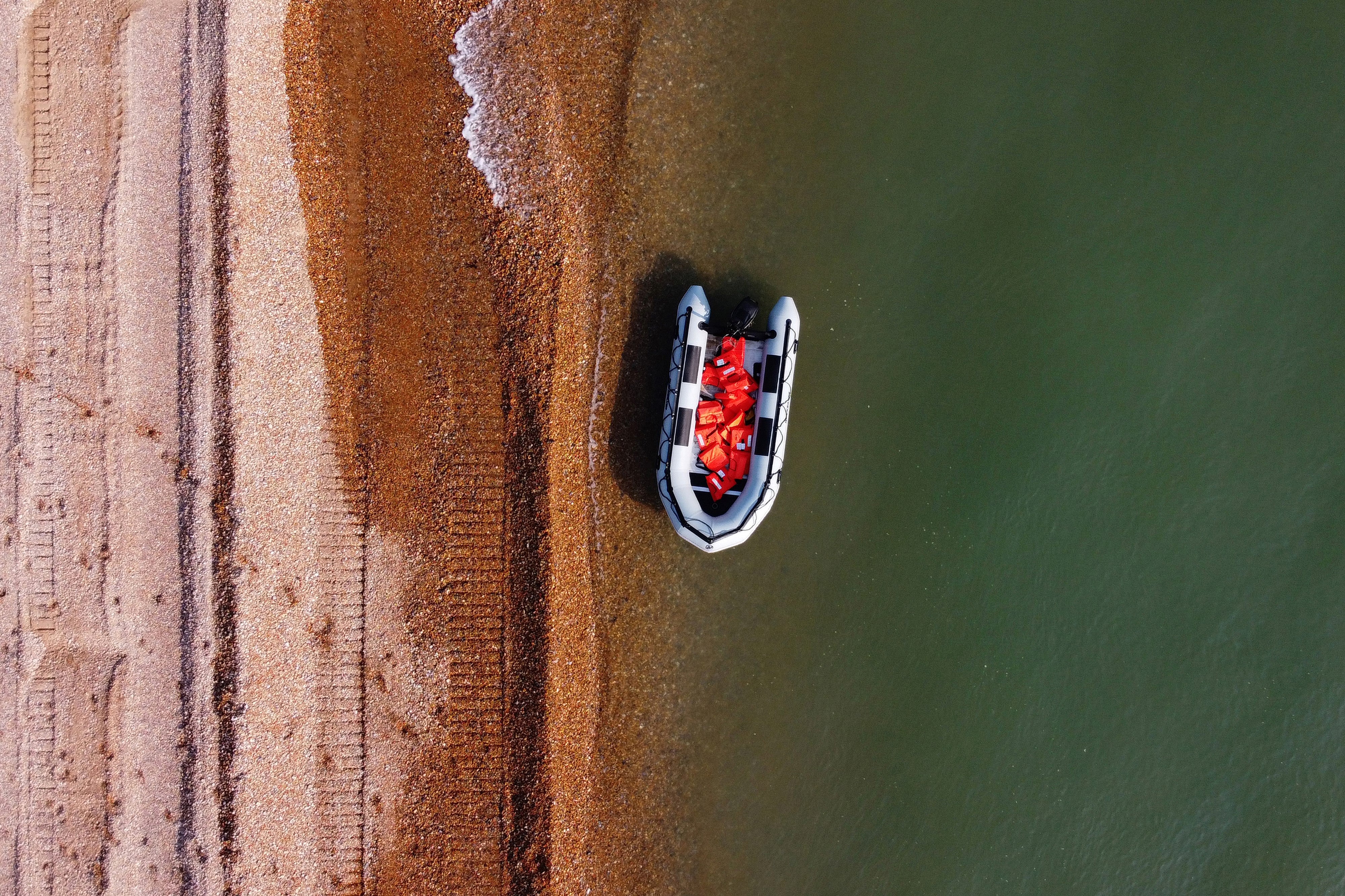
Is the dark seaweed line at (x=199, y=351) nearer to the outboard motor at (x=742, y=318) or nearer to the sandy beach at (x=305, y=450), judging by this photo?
the sandy beach at (x=305, y=450)

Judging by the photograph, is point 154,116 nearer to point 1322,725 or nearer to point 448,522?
point 448,522

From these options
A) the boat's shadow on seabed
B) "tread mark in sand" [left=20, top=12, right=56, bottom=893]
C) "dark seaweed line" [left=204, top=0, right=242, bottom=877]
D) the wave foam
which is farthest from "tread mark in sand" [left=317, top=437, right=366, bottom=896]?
the wave foam

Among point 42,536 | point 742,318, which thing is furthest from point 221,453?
point 742,318

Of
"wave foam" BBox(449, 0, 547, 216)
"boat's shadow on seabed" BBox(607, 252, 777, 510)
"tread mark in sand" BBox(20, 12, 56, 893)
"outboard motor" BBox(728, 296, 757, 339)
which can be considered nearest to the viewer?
"tread mark in sand" BBox(20, 12, 56, 893)

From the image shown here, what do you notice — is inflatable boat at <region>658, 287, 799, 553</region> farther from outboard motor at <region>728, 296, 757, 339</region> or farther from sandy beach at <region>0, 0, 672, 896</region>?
sandy beach at <region>0, 0, 672, 896</region>

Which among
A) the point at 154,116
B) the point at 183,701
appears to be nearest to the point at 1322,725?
the point at 183,701

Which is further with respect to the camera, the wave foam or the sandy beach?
the wave foam

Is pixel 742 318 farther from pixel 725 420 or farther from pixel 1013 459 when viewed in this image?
pixel 1013 459

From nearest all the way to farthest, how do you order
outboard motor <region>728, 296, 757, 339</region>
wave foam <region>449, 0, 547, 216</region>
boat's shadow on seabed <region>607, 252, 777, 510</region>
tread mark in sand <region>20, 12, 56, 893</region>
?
tread mark in sand <region>20, 12, 56, 893</region>, outboard motor <region>728, 296, 757, 339</region>, wave foam <region>449, 0, 547, 216</region>, boat's shadow on seabed <region>607, 252, 777, 510</region>
